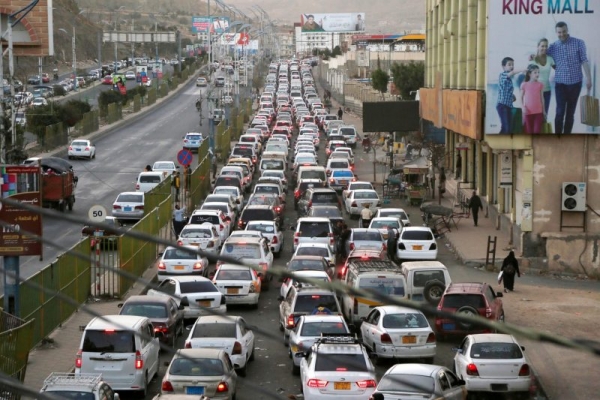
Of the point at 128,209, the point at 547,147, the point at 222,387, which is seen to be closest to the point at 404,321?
the point at 222,387

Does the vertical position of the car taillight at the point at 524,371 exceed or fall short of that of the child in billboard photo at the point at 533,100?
it falls short

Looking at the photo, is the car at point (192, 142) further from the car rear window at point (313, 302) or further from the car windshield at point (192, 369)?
the car windshield at point (192, 369)

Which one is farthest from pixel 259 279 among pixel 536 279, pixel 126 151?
pixel 126 151

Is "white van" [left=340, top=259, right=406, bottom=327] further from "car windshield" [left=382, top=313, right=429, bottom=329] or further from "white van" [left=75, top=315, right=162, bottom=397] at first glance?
"white van" [left=75, top=315, right=162, bottom=397]

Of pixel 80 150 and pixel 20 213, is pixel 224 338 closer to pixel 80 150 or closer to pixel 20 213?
pixel 20 213

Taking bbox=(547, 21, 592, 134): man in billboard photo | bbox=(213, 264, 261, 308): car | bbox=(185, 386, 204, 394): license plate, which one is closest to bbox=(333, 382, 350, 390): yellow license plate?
bbox=(185, 386, 204, 394): license plate

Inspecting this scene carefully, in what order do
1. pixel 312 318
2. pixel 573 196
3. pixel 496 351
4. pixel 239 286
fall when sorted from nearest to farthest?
pixel 496 351 < pixel 312 318 < pixel 239 286 < pixel 573 196

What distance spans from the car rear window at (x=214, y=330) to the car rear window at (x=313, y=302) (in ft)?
9.87

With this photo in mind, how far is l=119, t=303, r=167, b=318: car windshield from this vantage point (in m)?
22.2

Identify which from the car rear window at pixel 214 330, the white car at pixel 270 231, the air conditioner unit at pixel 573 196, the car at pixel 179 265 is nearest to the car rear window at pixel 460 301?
the car rear window at pixel 214 330

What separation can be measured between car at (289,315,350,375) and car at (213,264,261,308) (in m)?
5.93

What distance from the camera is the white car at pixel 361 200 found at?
4478 cm

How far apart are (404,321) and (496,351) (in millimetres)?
2831

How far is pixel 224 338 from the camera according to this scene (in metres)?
20.2
